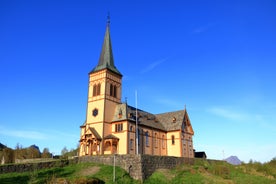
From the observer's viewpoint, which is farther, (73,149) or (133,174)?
(73,149)

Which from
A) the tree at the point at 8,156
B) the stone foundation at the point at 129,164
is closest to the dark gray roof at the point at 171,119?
the stone foundation at the point at 129,164

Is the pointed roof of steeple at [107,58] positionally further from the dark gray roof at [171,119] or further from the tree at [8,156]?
the tree at [8,156]

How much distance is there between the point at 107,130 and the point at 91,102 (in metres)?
7.02

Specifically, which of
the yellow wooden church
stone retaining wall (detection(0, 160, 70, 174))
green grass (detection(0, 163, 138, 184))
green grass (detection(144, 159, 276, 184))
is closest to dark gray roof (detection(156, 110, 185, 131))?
the yellow wooden church

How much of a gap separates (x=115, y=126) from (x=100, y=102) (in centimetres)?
560

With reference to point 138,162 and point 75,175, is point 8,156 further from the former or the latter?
point 138,162

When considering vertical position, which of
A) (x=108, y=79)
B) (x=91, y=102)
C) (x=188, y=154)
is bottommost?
(x=188, y=154)

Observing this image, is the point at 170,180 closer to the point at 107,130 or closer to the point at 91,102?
the point at 107,130

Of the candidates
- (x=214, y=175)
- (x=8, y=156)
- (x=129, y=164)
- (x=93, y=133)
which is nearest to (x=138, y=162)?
(x=129, y=164)

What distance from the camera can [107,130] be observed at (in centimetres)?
4800

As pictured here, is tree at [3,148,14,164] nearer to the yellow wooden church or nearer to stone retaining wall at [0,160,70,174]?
the yellow wooden church

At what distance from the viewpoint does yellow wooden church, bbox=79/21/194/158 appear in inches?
1843

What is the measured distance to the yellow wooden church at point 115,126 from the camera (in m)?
46.8

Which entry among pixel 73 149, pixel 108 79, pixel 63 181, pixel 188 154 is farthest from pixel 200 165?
pixel 73 149
